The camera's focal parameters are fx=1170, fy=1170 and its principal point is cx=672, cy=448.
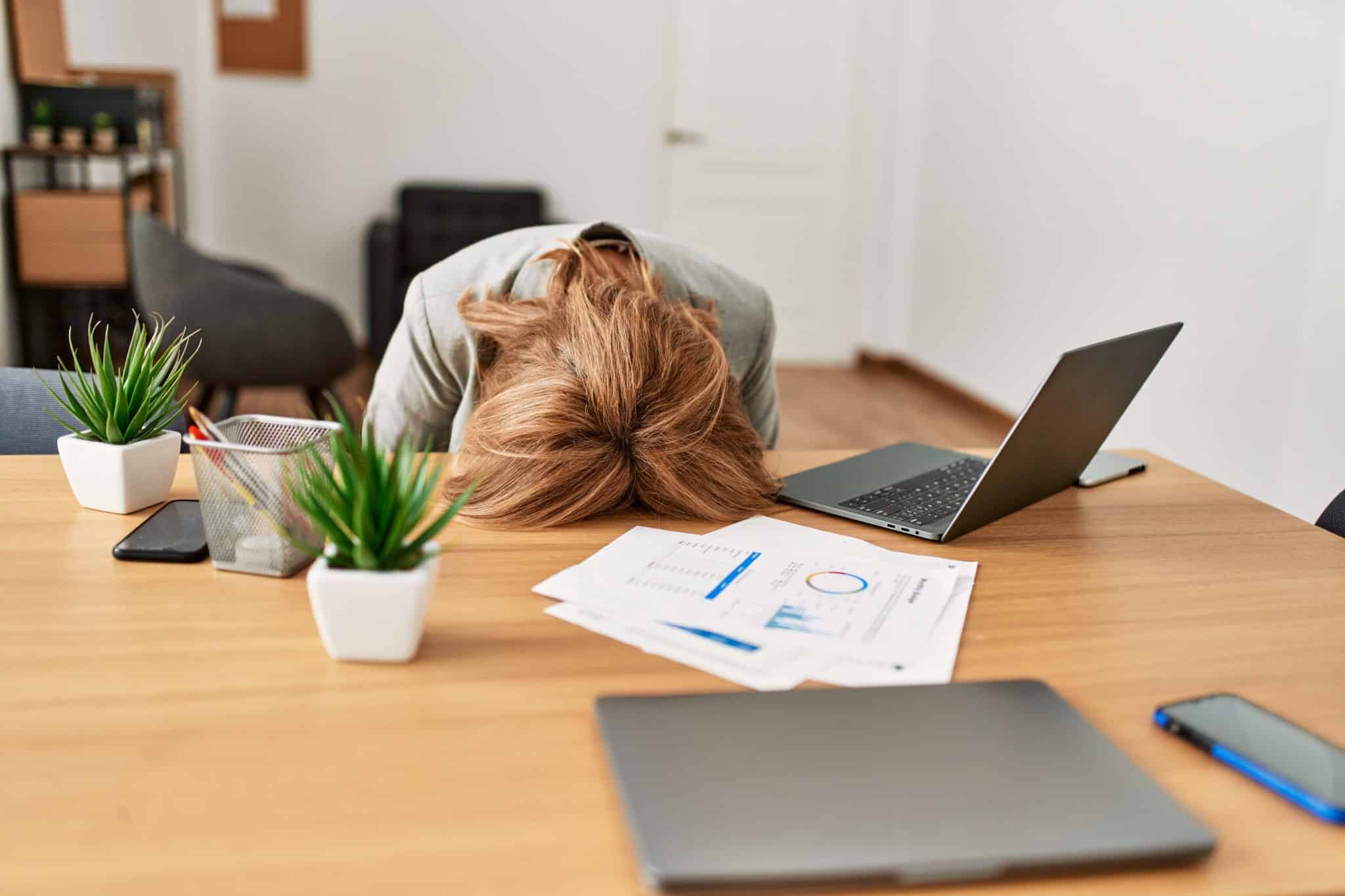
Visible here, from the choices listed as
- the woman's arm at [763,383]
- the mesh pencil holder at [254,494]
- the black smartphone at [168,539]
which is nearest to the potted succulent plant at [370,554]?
the mesh pencil holder at [254,494]

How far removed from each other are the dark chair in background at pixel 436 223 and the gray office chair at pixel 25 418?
323 cm

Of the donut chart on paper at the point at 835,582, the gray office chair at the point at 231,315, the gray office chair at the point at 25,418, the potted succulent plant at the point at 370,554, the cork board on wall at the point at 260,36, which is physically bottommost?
the gray office chair at the point at 231,315

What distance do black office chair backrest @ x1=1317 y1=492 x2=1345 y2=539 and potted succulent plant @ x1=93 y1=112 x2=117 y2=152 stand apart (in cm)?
391

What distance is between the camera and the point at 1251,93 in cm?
295

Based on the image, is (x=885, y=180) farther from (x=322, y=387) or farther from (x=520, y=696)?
(x=520, y=696)

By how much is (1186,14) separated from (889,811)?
3258 mm

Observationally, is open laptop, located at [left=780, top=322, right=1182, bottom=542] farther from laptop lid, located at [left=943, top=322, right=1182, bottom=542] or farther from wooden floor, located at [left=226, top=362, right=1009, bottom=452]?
wooden floor, located at [left=226, top=362, right=1009, bottom=452]

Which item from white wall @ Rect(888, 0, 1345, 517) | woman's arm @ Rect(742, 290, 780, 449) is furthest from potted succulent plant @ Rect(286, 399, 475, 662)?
white wall @ Rect(888, 0, 1345, 517)

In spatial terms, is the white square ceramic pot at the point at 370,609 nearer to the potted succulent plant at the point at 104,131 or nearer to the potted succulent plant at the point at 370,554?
the potted succulent plant at the point at 370,554

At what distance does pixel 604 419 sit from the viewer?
110 cm

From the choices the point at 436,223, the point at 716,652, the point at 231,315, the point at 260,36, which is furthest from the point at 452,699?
the point at 260,36

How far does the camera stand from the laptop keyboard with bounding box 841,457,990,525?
1.22 metres

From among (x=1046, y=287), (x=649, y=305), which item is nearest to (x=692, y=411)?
(x=649, y=305)

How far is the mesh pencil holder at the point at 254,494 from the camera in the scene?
937 mm
